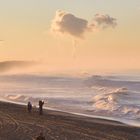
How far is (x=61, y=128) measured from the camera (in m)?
39.5

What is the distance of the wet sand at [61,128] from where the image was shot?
3516cm

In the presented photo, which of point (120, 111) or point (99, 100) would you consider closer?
point (120, 111)

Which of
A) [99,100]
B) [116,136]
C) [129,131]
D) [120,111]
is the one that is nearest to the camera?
[116,136]

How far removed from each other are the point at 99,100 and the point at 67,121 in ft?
85.4

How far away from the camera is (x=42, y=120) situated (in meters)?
44.8

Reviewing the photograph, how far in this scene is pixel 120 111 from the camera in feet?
185

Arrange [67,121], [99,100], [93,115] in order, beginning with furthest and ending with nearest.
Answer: [99,100] → [93,115] → [67,121]

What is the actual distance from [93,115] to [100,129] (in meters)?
12.0

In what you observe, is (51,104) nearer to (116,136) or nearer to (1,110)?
(1,110)

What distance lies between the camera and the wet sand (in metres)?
35.2

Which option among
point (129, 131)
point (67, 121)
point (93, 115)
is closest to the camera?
point (129, 131)

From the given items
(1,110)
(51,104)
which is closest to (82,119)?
(1,110)

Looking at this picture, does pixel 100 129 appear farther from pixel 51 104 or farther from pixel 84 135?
pixel 51 104

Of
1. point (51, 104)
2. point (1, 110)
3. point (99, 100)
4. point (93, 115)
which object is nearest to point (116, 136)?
point (93, 115)
